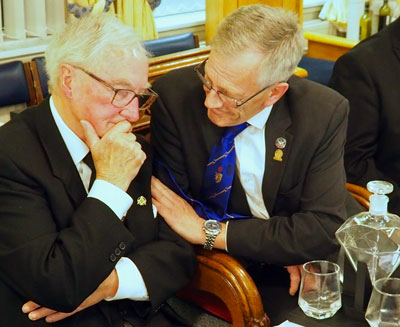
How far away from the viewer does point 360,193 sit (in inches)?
106

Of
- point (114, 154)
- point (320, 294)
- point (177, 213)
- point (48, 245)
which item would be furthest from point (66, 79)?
point (320, 294)

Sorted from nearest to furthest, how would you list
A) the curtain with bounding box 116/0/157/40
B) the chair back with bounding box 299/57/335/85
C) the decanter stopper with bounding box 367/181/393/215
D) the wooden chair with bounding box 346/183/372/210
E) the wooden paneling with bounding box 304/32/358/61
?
the decanter stopper with bounding box 367/181/393/215
the wooden chair with bounding box 346/183/372/210
the curtain with bounding box 116/0/157/40
the chair back with bounding box 299/57/335/85
the wooden paneling with bounding box 304/32/358/61

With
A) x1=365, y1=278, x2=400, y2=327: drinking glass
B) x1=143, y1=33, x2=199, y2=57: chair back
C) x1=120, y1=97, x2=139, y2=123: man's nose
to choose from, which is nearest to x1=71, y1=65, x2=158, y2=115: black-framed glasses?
x1=120, y1=97, x2=139, y2=123: man's nose

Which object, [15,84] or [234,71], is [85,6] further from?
[234,71]

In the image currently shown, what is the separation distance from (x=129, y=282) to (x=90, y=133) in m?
0.45

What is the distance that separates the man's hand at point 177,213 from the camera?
2240mm

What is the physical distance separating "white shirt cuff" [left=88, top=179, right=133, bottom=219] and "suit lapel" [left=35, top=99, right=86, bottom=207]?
73 mm

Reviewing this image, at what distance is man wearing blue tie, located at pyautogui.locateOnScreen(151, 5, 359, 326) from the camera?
2.25 metres

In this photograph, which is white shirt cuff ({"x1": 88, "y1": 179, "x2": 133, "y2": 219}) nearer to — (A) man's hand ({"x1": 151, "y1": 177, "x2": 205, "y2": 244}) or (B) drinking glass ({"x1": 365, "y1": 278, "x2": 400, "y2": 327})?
(A) man's hand ({"x1": 151, "y1": 177, "x2": 205, "y2": 244})

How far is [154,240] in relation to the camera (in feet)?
7.31

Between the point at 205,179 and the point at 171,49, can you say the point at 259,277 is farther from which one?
the point at 171,49

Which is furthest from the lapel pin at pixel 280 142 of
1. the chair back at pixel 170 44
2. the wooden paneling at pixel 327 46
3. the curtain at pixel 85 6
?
the wooden paneling at pixel 327 46

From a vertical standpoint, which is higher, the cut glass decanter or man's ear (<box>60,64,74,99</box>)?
man's ear (<box>60,64,74,99</box>)

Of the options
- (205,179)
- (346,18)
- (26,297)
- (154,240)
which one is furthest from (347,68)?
(346,18)
